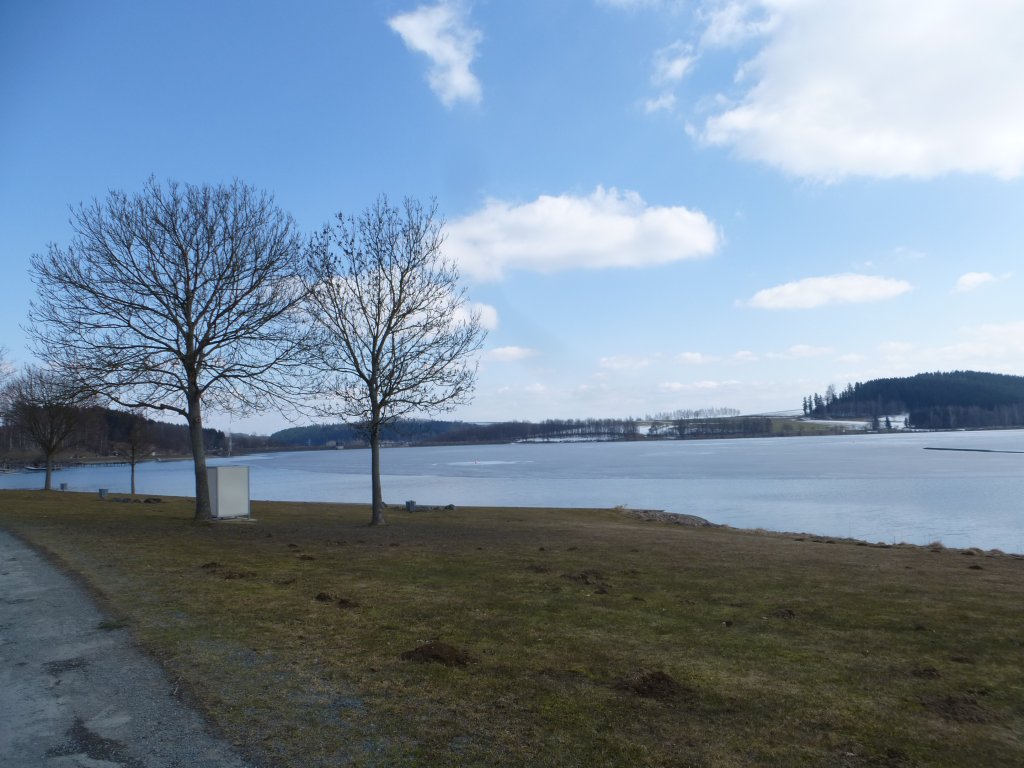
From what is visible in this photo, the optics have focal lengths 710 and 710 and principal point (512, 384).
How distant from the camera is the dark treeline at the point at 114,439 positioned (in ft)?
149

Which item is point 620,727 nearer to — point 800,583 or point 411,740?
point 411,740

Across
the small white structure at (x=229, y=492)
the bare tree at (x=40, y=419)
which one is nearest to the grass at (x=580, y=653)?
the small white structure at (x=229, y=492)

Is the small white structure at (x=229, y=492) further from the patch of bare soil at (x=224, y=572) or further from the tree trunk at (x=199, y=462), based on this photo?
the patch of bare soil at (x=224, y=572)

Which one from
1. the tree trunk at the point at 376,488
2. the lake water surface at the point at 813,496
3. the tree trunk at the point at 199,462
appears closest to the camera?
the tree trunk at the point at 199,462

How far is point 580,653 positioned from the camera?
743cm

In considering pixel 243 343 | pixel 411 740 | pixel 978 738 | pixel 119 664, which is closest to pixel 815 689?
pixel 978 738

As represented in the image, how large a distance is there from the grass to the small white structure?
283 inches

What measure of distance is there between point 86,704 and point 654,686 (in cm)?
472

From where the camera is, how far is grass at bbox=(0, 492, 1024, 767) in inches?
203

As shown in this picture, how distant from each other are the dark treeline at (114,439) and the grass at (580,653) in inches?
799

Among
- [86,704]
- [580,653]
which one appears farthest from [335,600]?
[86,704]

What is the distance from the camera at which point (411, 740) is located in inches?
198

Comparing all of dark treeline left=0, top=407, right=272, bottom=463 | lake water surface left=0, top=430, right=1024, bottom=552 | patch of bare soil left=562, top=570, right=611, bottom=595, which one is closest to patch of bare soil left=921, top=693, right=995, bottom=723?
patch of bare soil left=562, top=570, right=611, bottom=595

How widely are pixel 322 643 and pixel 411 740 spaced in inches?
112
